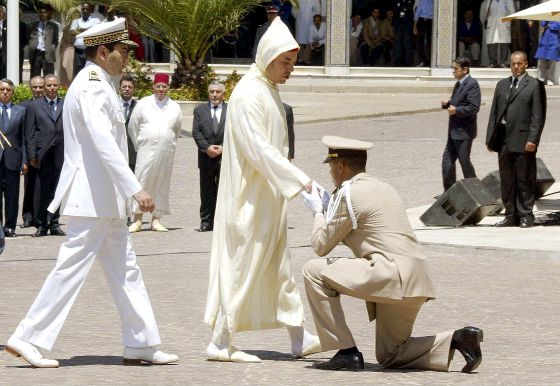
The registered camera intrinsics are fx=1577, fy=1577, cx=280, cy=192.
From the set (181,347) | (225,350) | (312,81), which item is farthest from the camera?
(312,81)

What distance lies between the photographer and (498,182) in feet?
58.8

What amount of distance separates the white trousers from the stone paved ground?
0.72 feet

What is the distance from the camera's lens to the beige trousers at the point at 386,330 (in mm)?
8758

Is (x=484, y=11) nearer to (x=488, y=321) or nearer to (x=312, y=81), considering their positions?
(x=312, y=81)

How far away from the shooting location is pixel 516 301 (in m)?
12.0

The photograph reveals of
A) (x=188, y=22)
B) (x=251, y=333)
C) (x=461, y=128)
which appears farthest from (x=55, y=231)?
(x=188, y=22)

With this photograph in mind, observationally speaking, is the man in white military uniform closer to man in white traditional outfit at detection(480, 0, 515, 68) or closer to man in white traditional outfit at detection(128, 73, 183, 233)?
man in white traditional outfit at detection(128, 73, 183, 233)

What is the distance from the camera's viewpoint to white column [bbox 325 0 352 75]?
118 ft

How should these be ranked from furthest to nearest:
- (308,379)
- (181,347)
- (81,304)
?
(81,304) → (181,347) → (308,379)

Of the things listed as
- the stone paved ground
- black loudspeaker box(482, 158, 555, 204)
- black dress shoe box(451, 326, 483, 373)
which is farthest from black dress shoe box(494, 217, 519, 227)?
black dress shoe box(451, 326, 483, 373)

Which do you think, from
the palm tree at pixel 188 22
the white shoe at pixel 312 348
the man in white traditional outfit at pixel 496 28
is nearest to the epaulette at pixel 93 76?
the white shoe at pixel 312 348

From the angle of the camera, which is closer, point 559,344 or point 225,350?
point 225,350

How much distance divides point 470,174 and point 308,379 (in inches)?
424

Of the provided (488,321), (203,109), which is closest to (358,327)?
(488,321)
